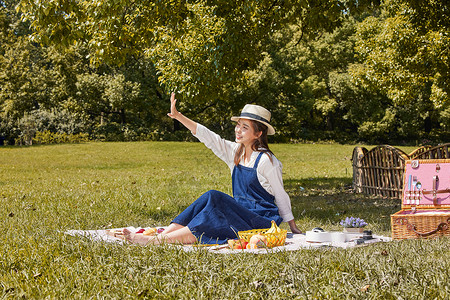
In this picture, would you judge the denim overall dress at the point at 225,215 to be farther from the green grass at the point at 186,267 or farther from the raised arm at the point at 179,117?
the raised arm at the point at 179,117

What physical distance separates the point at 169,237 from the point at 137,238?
1.13 feet

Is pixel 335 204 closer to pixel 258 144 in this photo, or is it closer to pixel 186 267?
pixel 258 144

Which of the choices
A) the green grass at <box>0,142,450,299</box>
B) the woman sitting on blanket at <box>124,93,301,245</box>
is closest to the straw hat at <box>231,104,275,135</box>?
the woman sitting on blanket at <box>124,93,301,245</box>

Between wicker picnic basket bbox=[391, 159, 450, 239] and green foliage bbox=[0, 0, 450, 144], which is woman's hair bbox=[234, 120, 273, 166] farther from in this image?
green foliage bbox=[0, 0, 450, 144]

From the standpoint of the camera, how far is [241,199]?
231 inches

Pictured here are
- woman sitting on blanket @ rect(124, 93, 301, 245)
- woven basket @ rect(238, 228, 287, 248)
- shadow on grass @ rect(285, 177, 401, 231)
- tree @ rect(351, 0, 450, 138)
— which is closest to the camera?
woven basket @ rect(238, 228, 287, 248)

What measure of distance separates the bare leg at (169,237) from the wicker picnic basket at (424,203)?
2.55m

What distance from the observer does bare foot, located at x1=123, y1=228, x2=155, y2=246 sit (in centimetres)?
508

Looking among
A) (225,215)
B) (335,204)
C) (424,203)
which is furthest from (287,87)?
(225,215)

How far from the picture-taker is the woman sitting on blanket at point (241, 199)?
5301 millimetres

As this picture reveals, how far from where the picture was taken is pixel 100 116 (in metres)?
41.9

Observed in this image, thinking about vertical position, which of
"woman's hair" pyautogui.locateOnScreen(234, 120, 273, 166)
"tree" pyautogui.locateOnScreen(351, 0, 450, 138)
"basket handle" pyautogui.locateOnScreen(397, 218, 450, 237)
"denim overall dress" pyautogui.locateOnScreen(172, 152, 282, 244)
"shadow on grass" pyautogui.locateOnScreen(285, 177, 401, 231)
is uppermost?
"tree" pyautogui.locateOnScreen(351, 0, 450, 138)

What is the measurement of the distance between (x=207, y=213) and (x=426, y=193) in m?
3.15

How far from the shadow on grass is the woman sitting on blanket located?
2.11m
